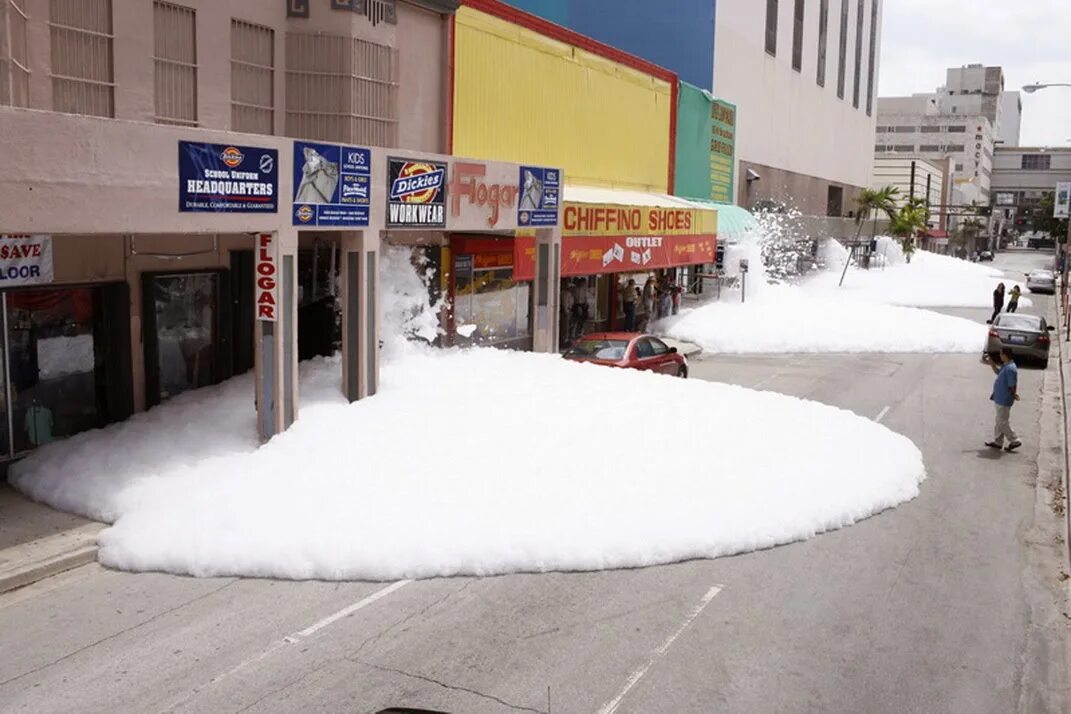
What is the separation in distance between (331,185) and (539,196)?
791 cm

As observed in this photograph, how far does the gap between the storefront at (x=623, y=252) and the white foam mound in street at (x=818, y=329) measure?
1.63 meters

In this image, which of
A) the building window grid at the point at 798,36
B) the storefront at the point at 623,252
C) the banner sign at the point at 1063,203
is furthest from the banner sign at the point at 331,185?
the banner sign at the point at 1063,203

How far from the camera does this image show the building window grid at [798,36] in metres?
55.7

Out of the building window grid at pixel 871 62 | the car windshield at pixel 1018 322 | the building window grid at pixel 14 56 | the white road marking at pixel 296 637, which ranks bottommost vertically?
the white road marking at pixel 296 637

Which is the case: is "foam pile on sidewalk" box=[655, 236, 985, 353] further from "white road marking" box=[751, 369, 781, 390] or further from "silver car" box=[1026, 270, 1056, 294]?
"silver car" box=[1026, 270, 1056, 294]

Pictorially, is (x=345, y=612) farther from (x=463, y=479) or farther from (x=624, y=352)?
(x=624, y=352)

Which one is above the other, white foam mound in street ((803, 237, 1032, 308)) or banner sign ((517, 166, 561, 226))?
banner sign ((517, 166, 561, 226))

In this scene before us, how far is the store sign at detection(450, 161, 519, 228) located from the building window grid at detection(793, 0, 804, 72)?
130 feet

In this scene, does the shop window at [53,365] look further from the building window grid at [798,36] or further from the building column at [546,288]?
the building window grid at [798,36]

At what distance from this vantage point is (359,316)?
51.1 ft

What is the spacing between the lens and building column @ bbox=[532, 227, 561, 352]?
22625 mm

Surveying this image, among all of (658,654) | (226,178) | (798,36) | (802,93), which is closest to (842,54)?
(802,93)

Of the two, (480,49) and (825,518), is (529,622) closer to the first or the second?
(825,518)

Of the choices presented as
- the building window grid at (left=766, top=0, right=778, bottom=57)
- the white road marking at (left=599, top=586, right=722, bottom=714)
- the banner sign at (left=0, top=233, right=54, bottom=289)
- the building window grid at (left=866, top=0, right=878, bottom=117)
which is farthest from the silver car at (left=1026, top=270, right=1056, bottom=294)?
the banner sign at (left=0, top=233, right=54, bottom=289)
